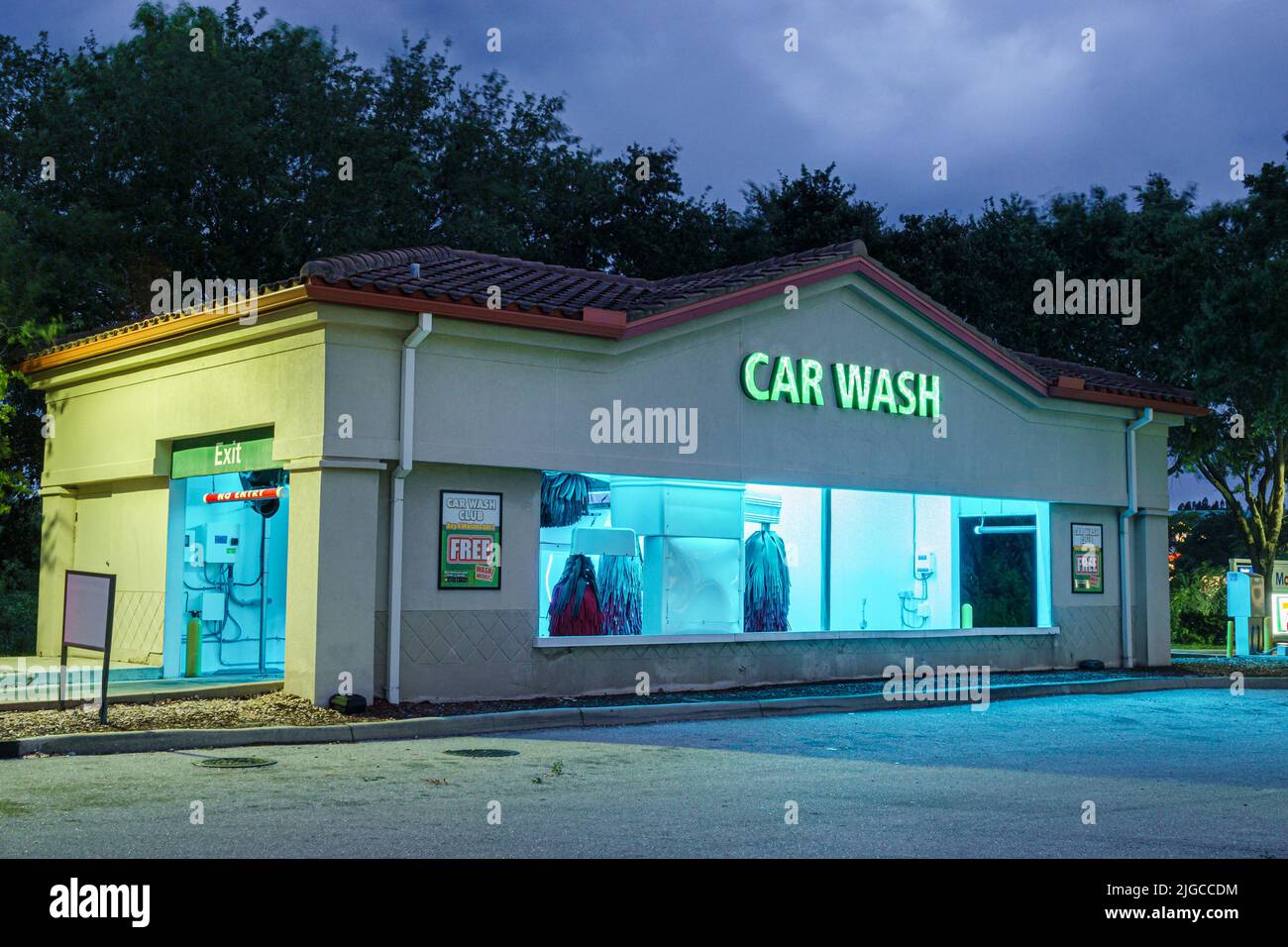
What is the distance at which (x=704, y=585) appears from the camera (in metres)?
19.1

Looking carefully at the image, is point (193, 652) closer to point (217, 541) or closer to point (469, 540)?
point (217, 541)

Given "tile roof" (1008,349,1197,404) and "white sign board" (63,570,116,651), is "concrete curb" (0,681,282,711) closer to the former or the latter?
"white sign board" (63,570,116,651)

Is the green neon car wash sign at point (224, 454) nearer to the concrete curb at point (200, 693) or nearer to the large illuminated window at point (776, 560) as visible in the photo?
the concrete curb at point (200, 693)

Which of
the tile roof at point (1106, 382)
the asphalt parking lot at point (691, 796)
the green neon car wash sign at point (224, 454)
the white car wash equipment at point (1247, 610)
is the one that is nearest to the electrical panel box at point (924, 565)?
the tile roof at point (1106, 382)

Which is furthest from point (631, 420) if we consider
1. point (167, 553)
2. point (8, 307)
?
point (8, 307)

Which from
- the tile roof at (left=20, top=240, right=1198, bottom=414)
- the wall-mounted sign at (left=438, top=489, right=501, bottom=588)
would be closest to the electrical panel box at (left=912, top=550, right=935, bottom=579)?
the tile roof at (left=20, top=240, right=1198, bottom=414)

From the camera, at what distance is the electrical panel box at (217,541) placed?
18.7m

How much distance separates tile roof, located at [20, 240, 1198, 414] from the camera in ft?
51.1

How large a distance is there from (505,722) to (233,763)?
379cm

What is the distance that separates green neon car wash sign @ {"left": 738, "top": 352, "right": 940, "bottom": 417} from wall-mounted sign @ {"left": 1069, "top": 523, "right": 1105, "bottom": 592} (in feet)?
12.5

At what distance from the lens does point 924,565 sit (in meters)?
21.8

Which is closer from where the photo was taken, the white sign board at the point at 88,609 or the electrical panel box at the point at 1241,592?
the white sign board at the point at 88,609

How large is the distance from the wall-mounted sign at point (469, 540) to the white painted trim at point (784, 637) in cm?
112

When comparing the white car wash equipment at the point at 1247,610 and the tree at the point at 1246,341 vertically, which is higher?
the tree at the point at 1246,341
